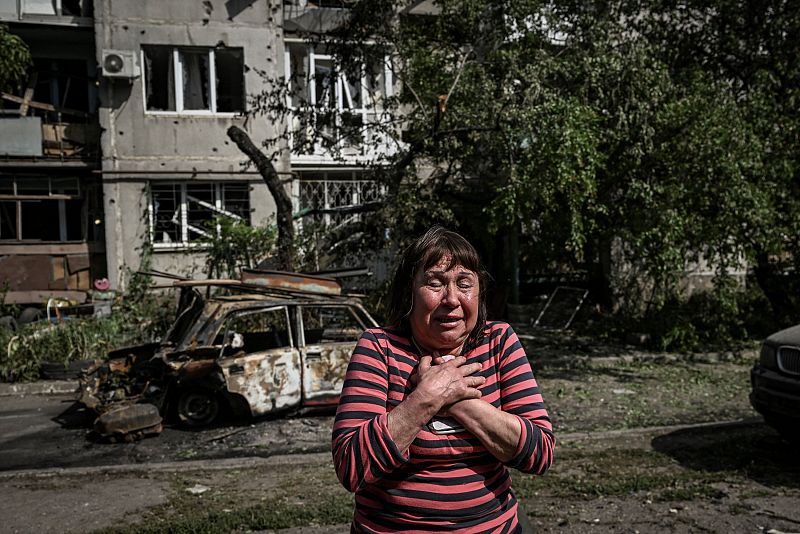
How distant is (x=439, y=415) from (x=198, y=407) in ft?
20.6

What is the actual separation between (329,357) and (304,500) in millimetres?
2713

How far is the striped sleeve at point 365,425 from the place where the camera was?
6.19ft

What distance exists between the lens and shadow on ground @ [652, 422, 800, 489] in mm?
5754

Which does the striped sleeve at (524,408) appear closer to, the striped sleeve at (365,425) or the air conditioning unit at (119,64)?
the striped sleeve at (365,425)

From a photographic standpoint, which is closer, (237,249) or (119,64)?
(237,249)

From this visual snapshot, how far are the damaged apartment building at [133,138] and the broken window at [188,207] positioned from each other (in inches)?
1.1

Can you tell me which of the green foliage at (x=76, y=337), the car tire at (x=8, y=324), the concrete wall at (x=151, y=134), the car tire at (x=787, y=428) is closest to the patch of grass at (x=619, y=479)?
the car tire at (x=787, y=428)

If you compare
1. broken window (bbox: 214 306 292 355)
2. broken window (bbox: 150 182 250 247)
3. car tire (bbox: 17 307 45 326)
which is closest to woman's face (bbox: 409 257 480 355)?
broken window (bbox: 214 306 292 355)

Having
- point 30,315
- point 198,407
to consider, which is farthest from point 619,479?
point 30,315

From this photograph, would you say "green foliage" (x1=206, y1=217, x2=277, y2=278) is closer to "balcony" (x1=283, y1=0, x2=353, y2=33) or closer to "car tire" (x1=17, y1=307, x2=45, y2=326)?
"car tire" (x1=17, y1=307, x2=45, y2=326)

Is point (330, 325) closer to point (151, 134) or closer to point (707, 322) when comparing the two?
point (707, 322)

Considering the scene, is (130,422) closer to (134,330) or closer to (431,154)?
(134,330)

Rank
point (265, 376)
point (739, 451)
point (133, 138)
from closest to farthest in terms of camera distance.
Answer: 1. point (739, 451)
2. point (265, 376)
3. point (133, 138)

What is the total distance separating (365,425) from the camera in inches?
76.2
